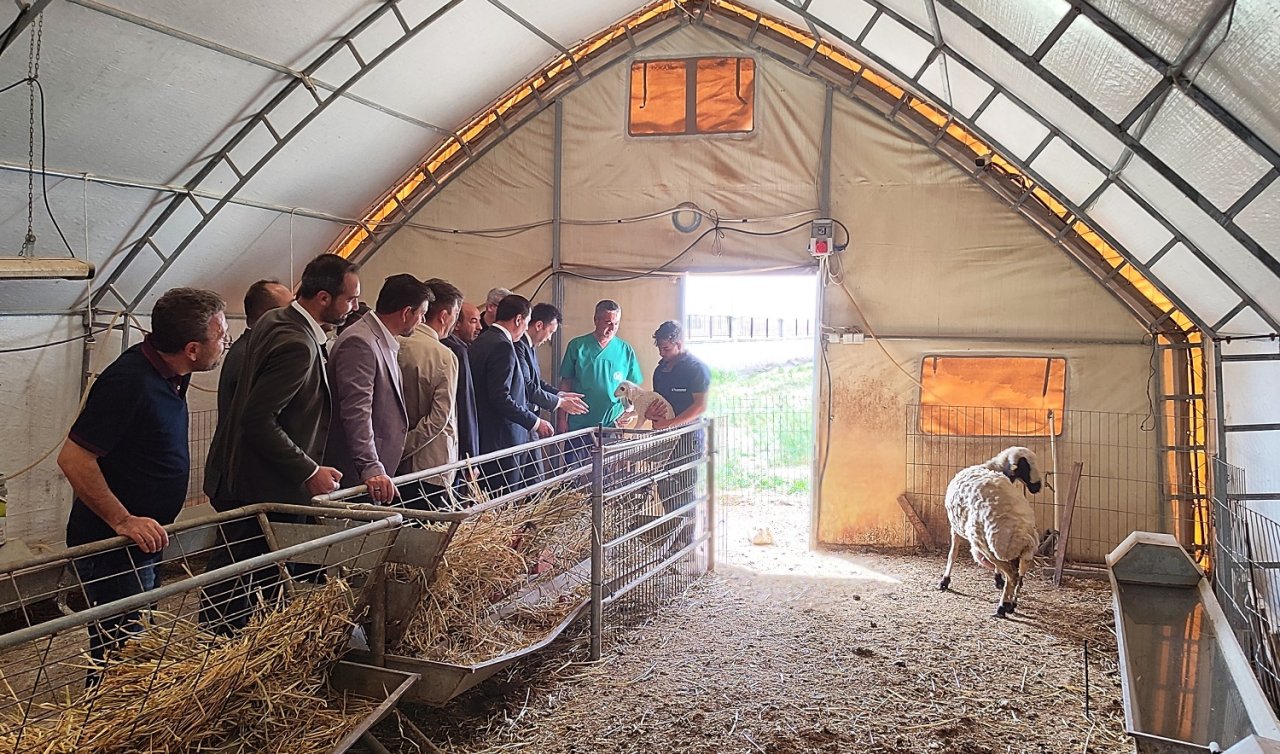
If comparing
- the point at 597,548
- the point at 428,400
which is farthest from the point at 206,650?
the point at 597,548

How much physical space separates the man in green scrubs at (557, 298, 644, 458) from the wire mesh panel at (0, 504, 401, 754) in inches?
131

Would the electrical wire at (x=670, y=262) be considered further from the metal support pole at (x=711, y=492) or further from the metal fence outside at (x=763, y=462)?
the metal fence outside at (x=763, y=462)

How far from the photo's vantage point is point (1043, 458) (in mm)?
6652

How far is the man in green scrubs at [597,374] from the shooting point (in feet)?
20.8

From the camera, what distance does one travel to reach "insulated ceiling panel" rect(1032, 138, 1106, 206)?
5277 millimetres

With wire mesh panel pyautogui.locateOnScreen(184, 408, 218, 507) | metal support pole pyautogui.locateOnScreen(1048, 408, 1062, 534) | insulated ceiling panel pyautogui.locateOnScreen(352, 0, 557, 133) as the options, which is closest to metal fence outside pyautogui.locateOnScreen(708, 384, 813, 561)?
metal support pole pyautogui.locateOnScreen(1048, 408, 1062, 534)

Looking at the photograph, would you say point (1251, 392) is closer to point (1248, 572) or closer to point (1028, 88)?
point (1248, 572)

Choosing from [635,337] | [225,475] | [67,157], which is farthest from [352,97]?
[225,475]

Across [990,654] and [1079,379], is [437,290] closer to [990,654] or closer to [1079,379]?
[990,654]

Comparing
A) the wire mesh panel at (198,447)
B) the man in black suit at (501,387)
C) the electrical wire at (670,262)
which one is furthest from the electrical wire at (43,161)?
the electrical wire at (670,262)

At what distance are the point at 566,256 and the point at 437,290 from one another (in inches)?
135

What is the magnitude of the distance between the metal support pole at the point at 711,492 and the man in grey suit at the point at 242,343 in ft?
9.89

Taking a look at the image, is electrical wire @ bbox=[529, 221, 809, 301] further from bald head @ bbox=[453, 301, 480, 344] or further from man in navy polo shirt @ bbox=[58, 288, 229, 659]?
man in navy polo shirt @ bbox=[58, 288, 229, 659]

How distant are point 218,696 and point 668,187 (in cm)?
581
